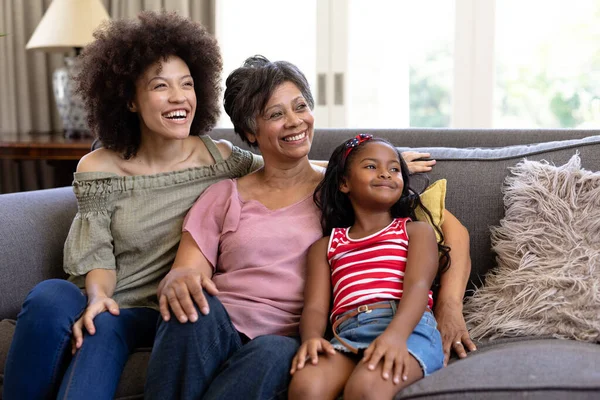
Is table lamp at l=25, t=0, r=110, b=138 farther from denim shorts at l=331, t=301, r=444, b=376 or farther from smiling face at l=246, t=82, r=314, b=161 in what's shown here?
denim shorts at l=331, t=301, r=444, b=376

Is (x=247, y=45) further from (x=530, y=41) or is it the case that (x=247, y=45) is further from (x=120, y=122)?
(x=120, y=122)

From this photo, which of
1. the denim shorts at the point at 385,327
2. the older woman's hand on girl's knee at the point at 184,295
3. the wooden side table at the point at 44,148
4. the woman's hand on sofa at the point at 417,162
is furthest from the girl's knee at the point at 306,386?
the wooden side table at the point at 44,148

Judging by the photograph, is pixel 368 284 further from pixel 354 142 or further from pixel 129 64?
pixel 129 64

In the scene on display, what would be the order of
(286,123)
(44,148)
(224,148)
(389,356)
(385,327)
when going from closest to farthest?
(389,356), (385,327), (286,123), (224,148), (44,148)

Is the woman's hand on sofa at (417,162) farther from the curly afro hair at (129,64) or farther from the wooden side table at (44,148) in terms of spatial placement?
the wooden side table at (44,148)

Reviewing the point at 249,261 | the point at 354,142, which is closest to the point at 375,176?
the point at 354,142

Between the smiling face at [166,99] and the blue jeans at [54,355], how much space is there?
0.51 meters

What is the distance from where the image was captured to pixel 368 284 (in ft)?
5.74

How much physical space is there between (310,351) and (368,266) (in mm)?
287

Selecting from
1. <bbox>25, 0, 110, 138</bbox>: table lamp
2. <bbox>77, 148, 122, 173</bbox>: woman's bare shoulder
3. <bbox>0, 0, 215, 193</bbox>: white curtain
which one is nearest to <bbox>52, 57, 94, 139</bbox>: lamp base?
<bbox>25, 0, 110, 138</bbox>: table lamp

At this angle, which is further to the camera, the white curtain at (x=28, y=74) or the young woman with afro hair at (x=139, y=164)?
the white curtain at (x=28, y=74)

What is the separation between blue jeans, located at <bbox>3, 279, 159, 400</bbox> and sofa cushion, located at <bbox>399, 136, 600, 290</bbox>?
3.02 ft

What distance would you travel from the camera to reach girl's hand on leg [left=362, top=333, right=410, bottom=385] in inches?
59.6

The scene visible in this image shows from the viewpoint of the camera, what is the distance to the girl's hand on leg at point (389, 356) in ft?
4.96
